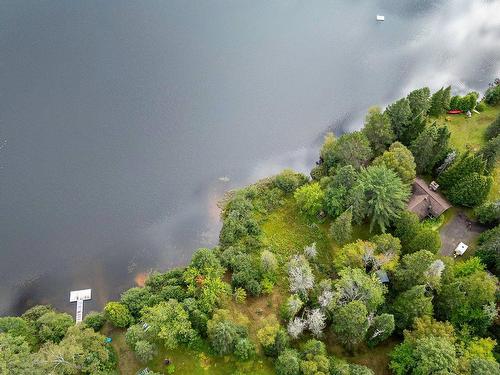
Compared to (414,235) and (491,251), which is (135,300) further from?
(491,251)

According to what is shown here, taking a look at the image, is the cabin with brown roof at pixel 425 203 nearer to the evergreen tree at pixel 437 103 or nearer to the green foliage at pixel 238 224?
the evergreen tree at pixel 437 103

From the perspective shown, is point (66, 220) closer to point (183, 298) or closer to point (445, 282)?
point (183, 298)

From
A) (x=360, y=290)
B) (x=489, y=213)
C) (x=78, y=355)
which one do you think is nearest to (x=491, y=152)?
(x=489, y=213)

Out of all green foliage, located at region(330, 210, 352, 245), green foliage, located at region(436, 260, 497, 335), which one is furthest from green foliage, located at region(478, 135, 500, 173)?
green foliage, located at region(330, 210, 352, 245)

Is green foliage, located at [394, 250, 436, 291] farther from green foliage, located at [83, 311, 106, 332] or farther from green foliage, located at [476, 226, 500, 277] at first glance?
green foliage, located at [83, 311, 106, 332]

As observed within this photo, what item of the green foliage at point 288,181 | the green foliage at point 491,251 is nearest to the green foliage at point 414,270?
the green foliage at point 491,251

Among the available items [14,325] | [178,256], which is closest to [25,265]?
[14,325]

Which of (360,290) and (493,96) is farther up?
(493,96)
